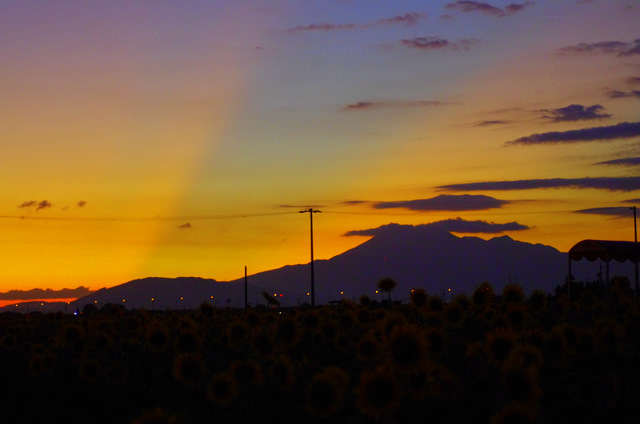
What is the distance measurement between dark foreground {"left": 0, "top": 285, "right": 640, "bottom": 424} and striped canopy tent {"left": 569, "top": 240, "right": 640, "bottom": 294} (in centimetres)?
2333

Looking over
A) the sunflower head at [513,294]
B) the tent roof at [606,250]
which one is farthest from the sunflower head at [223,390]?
the tent roof at [606,250]

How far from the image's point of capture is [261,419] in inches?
408

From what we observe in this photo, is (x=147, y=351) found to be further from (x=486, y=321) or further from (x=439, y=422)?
(x=439, y=422)

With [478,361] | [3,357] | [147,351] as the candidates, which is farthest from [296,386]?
[3,357]

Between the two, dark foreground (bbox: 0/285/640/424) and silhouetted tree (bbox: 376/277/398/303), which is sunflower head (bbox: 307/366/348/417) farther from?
silhouetted tree (bbox: 376/277/398/303)

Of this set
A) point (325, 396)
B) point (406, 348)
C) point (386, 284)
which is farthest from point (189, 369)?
point (386, 284)

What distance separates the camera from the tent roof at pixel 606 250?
38.4 meters

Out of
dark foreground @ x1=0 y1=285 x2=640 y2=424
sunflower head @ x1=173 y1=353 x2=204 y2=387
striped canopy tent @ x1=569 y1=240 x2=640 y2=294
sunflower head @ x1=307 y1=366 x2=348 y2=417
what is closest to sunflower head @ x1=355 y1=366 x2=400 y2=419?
dark foreground @ x1=0 y1=285 x2=640 y2=424

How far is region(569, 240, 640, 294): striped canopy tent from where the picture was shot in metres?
38.4

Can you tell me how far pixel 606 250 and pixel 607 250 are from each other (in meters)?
0.09

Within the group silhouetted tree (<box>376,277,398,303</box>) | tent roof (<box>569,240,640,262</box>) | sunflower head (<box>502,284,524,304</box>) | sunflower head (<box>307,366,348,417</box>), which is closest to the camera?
sunflower head (<box>307,366,348,417</box>)

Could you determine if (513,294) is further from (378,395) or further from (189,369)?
(189,369)

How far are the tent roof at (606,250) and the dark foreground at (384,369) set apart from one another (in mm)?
23336

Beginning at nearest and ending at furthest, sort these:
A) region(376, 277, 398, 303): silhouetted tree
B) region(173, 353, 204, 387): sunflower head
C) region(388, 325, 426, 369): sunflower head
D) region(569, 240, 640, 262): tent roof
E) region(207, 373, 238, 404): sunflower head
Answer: region(388, 325, 426, 369): sunflower head, region(207, 373, 238, 404): sunflower head, region(173, 353, 204, 387): sunflower head, region(376, 277, 398, 303): silhouetted tree, region(569, 240, 640, 262): tent roof
